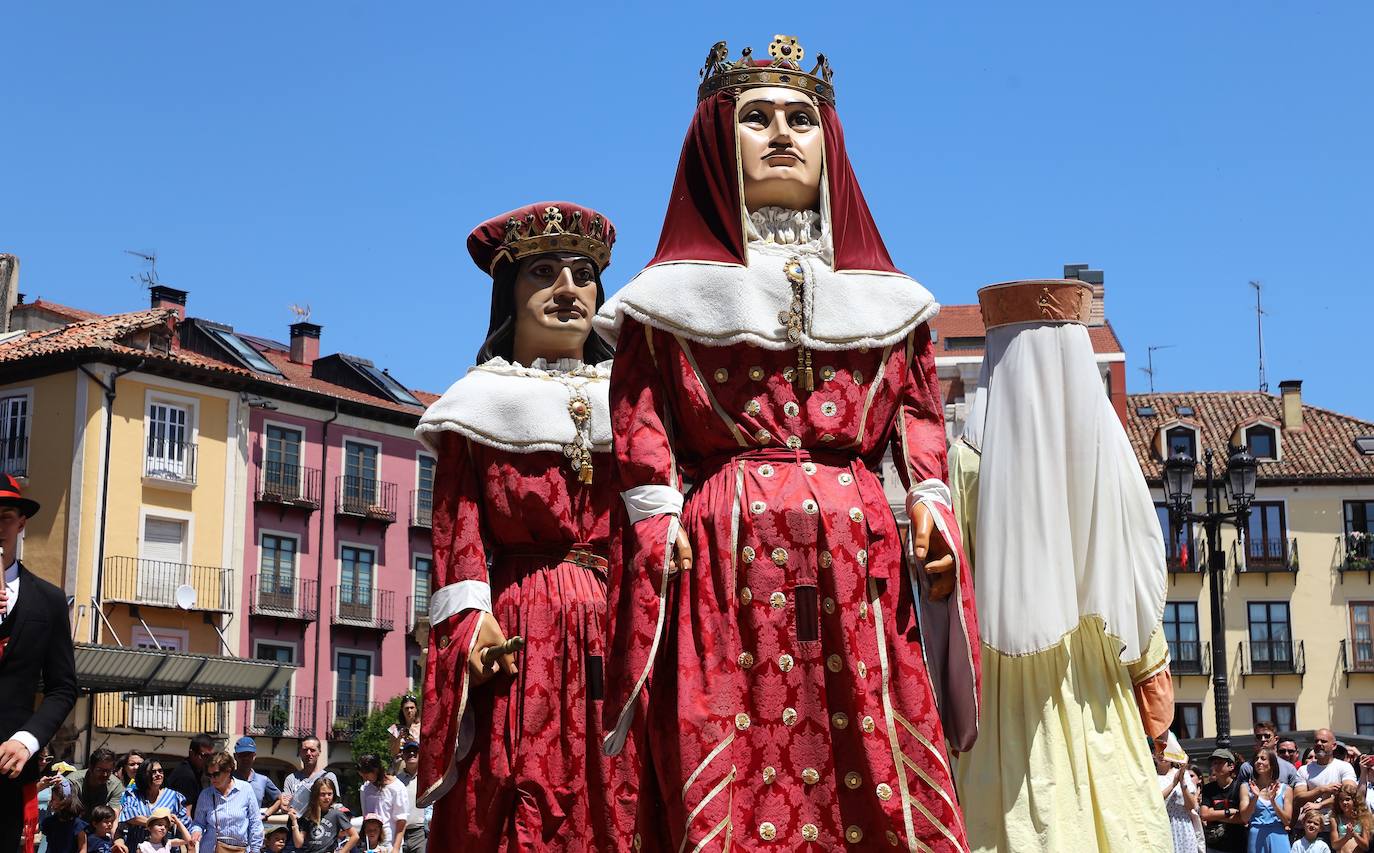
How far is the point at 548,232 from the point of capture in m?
8.30

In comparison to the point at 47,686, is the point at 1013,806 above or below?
below

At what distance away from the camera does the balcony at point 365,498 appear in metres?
53.2

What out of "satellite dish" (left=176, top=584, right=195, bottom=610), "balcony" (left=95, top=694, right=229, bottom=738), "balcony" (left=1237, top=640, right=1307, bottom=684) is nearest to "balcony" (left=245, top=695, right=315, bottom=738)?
"balcony" (left=95, top=694, right=229, bottom=738)

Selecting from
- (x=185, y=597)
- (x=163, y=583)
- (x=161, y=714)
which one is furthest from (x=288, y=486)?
(x=161, y=714)

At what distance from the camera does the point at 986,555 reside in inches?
308

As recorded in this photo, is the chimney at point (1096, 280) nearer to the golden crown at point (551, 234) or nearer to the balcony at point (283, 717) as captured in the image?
the balcony at point (283, 717)

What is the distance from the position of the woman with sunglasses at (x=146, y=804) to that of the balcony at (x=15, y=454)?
31247 mm

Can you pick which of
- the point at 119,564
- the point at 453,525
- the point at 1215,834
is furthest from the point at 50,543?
the point at 453,525

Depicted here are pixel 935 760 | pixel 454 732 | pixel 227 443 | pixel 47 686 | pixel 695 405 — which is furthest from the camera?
pixel 227 443

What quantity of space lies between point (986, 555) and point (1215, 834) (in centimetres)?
731

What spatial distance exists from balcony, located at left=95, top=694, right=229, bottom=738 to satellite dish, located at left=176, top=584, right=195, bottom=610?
7.55 ft

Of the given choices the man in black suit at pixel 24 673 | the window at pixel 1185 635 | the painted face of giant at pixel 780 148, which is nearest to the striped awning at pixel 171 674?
the window at pixel 1185 635

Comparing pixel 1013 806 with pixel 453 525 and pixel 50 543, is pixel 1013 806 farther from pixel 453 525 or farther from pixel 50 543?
pixel 50 543

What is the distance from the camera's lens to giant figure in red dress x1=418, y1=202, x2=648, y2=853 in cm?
745
